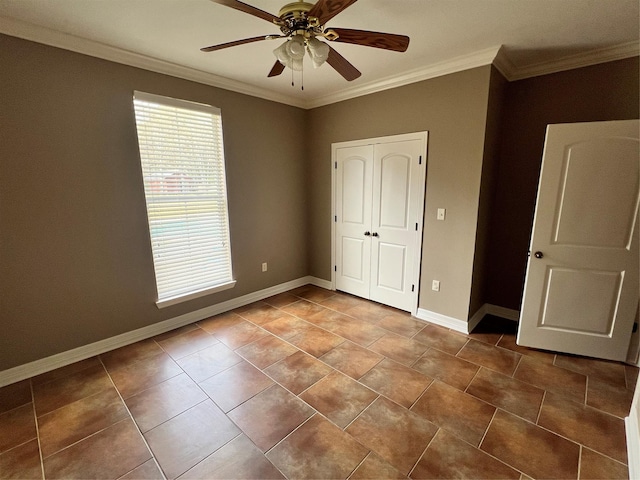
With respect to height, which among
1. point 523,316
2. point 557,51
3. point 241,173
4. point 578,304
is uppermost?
point 557,51

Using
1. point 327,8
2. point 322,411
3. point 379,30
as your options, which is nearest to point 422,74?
point 379,30

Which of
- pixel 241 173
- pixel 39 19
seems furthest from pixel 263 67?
pixel 39 19

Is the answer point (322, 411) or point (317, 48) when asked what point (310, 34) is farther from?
point (322, 411)

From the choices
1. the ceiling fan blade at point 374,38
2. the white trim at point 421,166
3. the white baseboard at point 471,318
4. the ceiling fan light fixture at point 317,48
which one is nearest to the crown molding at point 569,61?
the white trim at point 421,166

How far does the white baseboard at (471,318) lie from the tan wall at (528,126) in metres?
0.08

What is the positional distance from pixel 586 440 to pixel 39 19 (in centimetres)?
440

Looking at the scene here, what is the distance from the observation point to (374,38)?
1.61 metres

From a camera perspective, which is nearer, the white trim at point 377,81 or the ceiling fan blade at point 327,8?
the ceiling fan blade at point 327,8

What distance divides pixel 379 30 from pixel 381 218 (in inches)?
73.2

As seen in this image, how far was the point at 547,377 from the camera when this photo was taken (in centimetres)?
223

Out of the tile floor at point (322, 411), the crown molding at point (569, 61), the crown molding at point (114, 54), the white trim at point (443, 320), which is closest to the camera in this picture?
the tile floor at point (322, 411)

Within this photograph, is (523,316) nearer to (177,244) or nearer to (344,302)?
(344,302)

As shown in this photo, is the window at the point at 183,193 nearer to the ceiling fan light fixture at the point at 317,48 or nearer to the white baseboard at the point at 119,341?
the white baseboard at the point at 119,341

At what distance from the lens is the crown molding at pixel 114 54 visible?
79.1 inches
